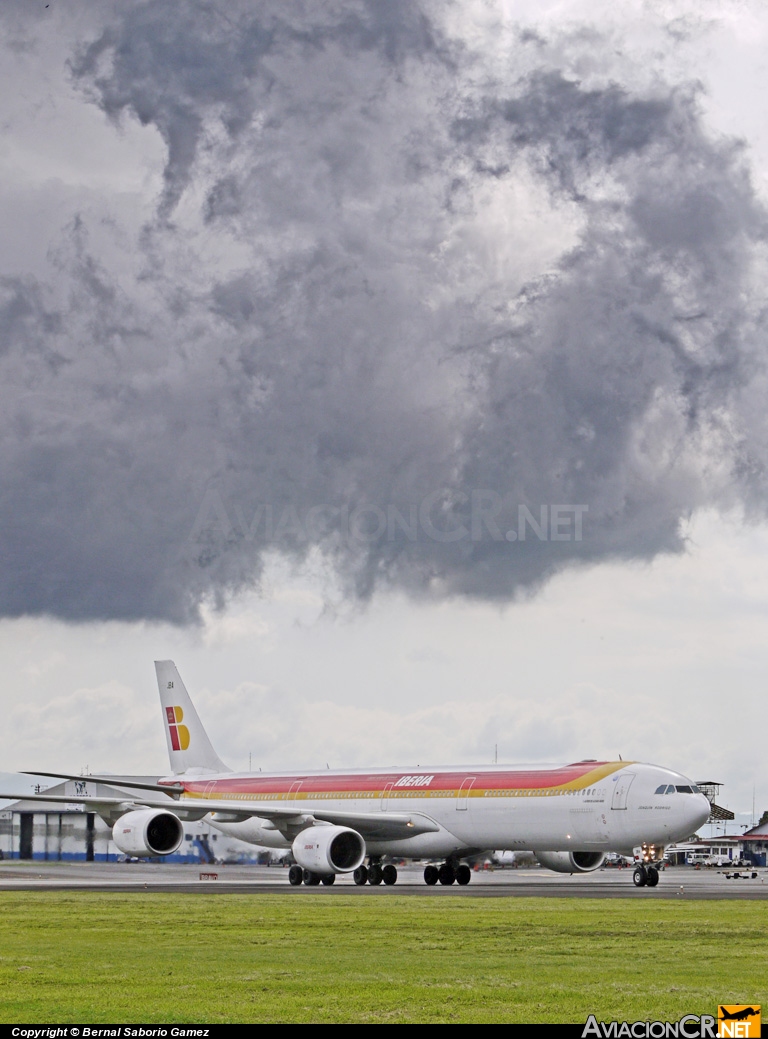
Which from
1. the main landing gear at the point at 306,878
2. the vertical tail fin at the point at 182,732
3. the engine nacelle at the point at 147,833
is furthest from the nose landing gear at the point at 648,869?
the vertical tail fin at the point at 182,732

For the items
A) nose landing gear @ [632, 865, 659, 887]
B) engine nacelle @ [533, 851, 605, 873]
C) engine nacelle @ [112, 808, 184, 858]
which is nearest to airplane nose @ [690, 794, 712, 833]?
nose landing gear @ [632, 865, 659, 887]

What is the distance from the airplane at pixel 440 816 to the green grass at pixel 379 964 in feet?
57.6

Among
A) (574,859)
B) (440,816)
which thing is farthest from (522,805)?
(574,859)

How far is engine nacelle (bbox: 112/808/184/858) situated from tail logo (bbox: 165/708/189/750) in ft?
64.0

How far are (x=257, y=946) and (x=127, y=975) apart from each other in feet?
20.3

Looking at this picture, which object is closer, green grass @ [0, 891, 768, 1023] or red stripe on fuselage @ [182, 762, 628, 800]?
green grass @ [0, 891, 768, 1023]

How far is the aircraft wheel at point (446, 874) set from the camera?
66.2 meters

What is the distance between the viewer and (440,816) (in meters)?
64.4

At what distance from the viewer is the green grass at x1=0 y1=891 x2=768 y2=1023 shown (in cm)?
1753

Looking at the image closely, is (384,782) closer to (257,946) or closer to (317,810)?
(317,810)

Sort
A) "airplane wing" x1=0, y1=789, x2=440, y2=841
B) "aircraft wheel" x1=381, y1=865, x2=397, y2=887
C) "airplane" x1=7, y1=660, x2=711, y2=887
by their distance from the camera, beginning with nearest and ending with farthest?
"airplane" x1=7, y1=660, x2=711, y2=887 < "airplane wing" x1=0, y1=789, x2=440, y2=841 < "aircraft wheel" x1=381, y1=865, x2=397, y2=887

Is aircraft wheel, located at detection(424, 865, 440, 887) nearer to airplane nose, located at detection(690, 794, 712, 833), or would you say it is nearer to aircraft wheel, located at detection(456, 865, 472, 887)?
aircraft wheel, located at detection(456, 865, 472, 887)

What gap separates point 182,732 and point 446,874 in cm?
2536

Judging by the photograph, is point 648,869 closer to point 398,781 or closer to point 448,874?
point 448,874
